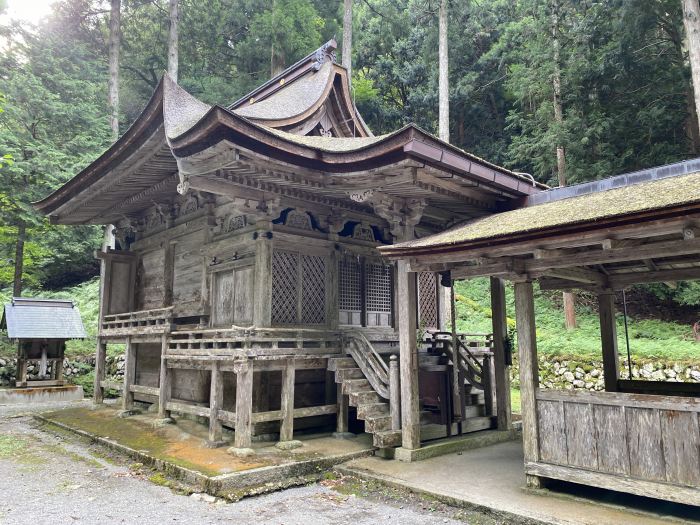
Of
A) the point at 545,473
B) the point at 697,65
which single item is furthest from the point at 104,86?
the point at 545,473

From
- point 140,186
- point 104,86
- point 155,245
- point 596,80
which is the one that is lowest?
point 155,245

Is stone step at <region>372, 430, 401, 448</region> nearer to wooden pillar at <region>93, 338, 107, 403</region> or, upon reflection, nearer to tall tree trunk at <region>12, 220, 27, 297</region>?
wooden pillar at <region>93, 338, 107, 403</region>

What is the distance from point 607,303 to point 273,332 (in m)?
6.07

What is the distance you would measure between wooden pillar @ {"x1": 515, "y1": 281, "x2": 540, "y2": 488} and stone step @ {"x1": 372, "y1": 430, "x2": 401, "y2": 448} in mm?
2317

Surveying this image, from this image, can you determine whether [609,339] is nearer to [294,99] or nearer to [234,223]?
[234,223]

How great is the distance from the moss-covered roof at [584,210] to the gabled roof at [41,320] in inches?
513

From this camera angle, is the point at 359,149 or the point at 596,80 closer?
the point at 359,149

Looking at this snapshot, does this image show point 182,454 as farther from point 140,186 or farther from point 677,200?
point 677,200

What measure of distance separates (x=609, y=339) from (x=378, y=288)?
473 cm

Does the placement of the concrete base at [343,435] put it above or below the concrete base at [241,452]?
below

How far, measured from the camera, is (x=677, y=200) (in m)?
4.99

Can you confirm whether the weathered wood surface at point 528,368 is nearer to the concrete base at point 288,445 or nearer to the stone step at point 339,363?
the stone step at point 339,363

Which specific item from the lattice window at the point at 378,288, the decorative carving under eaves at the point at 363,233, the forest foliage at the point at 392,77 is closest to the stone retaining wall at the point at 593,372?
the forest foliage at the point at 392,77

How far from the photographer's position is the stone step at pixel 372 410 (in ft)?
27.1
